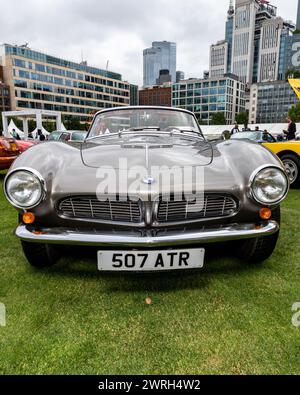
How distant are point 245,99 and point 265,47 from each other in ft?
89.4

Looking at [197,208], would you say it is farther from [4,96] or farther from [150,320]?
[4,96]

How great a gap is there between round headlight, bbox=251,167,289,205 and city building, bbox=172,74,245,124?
4144 inches

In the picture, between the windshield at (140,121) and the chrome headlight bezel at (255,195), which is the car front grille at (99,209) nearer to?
the chrome headlight bezel at (255,195)

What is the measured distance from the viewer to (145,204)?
6.27 feet

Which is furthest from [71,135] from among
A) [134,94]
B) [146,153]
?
[134,94]

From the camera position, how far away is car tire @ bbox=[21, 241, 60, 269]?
7.25ft

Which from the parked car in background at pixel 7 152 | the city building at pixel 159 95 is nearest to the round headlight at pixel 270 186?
the parked car in background at pixel 7 152

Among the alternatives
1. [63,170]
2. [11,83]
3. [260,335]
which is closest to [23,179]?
[63,170]

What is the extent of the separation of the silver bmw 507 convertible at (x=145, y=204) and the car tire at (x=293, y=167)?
13.6 ft

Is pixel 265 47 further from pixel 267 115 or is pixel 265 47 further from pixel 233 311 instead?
pixel 233 311

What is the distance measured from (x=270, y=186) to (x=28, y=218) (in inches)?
62.4

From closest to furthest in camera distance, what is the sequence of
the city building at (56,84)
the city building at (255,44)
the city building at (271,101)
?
1. the city building at (56,84)
2. the city building at (271,101)
3. the city building at (255,44)

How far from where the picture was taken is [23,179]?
199cm

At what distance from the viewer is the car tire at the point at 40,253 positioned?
221cm
